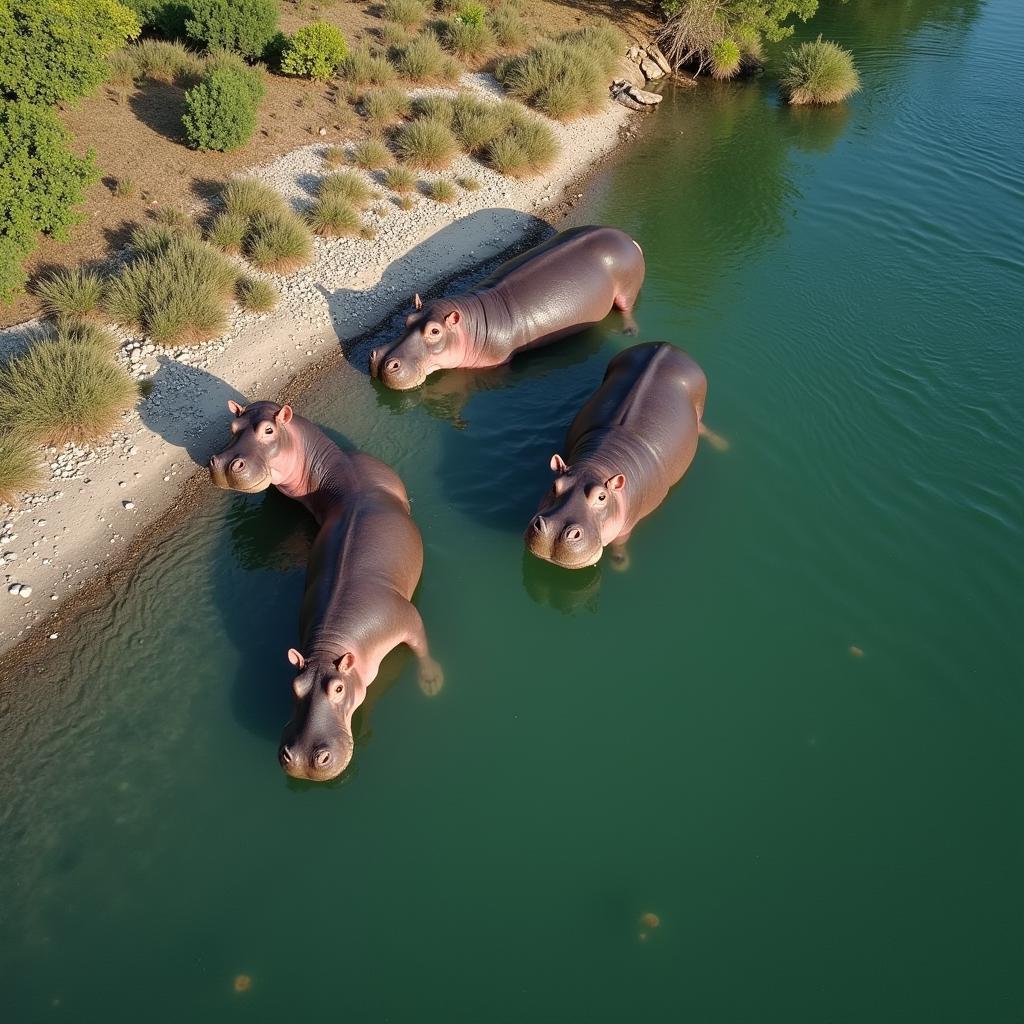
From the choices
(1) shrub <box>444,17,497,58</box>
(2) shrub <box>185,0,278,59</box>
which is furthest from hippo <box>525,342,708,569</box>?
(1) shrub <box>444,17,497,58</box>

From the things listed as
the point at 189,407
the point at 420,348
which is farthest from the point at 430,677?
the point at 189,407

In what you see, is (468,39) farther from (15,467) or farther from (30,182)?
(15,467)

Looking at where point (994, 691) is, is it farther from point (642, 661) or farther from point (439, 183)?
point (439, 183)

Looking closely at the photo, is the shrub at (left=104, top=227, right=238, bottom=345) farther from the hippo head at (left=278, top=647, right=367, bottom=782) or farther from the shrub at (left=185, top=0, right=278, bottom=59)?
the shrub at (left=185, top=0, right=278, bottom=59)

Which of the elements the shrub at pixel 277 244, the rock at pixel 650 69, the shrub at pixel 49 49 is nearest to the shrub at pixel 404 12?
the rock at pixel 650 69

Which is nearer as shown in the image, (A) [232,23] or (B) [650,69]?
(A) [232,23]

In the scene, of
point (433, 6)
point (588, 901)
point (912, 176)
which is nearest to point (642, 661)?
point (588, 901)
